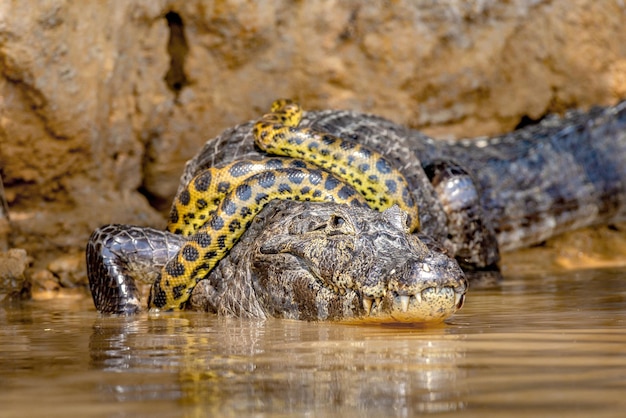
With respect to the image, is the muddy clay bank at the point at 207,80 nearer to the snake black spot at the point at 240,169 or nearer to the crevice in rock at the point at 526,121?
the crevice in rock at the point at 526,121

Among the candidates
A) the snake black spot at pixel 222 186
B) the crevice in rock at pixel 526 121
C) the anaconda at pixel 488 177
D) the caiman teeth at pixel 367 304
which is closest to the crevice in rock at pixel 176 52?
the anaconda at pixel 488 177

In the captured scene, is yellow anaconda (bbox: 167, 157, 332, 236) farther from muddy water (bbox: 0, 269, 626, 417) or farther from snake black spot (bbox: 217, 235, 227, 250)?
muddy water (bbox: 0, 269, 626, 417)

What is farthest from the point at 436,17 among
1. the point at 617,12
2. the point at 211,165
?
the point at 211,165

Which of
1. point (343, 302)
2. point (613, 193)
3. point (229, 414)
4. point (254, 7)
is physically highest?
point (254, 7)

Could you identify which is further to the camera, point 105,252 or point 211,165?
point 211,165

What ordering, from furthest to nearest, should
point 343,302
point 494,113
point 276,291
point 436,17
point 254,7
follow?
1. point 494,113
2. point 436,17
3. point 254,7
4. point 276,291
5. point 343,302

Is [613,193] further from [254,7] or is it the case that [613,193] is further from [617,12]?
[254,7]

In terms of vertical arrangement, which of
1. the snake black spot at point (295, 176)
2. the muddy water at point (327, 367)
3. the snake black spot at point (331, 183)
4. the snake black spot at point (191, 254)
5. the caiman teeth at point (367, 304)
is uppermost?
the snake black spot at point (295, 176)
